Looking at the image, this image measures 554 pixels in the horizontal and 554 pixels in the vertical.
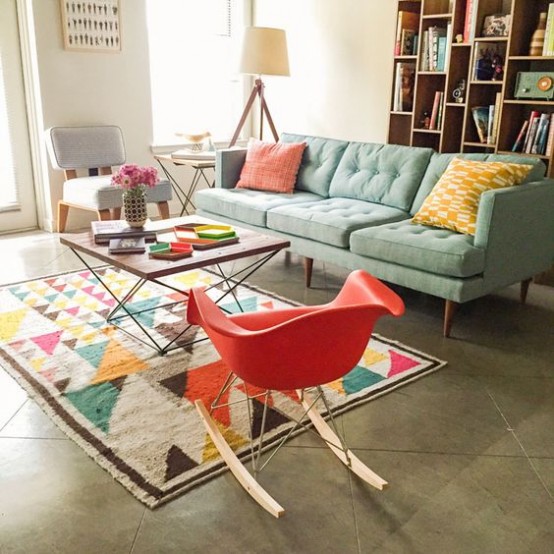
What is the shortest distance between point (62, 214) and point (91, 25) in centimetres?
151

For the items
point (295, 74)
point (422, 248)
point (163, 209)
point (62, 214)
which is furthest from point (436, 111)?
point (62, 214)

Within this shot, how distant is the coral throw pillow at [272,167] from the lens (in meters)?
4.30

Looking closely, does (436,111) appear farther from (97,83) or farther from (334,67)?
(97,83)

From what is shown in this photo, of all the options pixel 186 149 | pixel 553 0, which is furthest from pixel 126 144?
pixel 553 0

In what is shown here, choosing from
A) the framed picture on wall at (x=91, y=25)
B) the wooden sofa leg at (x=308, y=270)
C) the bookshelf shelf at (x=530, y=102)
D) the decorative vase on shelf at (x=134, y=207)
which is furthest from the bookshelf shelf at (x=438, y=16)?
the decorative vase on shelf at (x=134, y=207)

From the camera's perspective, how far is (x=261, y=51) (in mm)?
4922

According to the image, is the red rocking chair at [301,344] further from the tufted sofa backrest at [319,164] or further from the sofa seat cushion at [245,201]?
the tufted sofa backrest at [319,164]

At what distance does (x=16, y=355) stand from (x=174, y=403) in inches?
34.1

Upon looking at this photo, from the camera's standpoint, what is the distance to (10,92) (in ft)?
15.7

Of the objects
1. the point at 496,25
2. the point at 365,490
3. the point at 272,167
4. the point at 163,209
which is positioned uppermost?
the point at 496,25

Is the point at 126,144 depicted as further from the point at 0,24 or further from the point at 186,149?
the point at 0,24

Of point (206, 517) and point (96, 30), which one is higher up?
point (96, 30)

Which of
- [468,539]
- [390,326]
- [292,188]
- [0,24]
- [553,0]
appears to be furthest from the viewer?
[0,24]

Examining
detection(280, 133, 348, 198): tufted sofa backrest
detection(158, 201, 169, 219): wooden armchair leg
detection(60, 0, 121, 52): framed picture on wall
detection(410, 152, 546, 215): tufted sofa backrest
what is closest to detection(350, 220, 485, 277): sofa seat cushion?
detection(410, 152, 546, 215): tufted sofa backrest
